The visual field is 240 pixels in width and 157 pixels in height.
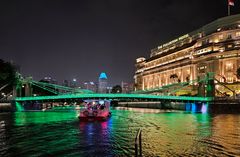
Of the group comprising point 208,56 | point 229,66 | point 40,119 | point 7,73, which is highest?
point 208,56

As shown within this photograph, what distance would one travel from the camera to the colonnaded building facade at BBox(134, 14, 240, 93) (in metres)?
120

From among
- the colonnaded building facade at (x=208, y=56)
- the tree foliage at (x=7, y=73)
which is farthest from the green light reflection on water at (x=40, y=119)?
the colonnaded building facade at (x=208, y=56)

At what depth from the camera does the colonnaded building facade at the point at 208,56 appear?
395 feet

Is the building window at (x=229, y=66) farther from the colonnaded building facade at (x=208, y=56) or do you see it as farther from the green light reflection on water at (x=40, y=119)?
the green light reflection on water at (x=40, y=119)

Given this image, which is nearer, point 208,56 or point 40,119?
point 40,119

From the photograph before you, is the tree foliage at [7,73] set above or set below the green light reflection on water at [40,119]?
above

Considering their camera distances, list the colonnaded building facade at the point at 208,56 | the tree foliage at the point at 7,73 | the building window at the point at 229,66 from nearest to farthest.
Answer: the tree foliage at the point at 7,73 → the colonnaded building facade at the point at 208,56 → the building window at the point at 229,66

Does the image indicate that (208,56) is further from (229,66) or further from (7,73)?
(7,73)

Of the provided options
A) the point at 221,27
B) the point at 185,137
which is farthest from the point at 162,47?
the point at 185,137

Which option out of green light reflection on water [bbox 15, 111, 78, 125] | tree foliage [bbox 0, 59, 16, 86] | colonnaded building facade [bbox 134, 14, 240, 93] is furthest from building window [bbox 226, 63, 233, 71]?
green light reflection on water [bbox 15, 111, 78, 125]

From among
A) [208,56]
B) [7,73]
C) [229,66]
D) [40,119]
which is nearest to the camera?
[40,119]

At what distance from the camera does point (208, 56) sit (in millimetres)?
127375

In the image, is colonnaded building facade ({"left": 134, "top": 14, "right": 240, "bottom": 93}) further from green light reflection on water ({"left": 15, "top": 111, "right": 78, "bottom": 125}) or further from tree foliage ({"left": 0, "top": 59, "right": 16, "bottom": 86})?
green light reflection on water ({"left": 15, "top": 111, "right": 78, "bottom": 125})

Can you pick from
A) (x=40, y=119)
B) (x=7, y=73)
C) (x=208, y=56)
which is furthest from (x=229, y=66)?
(x=40, y=119)
